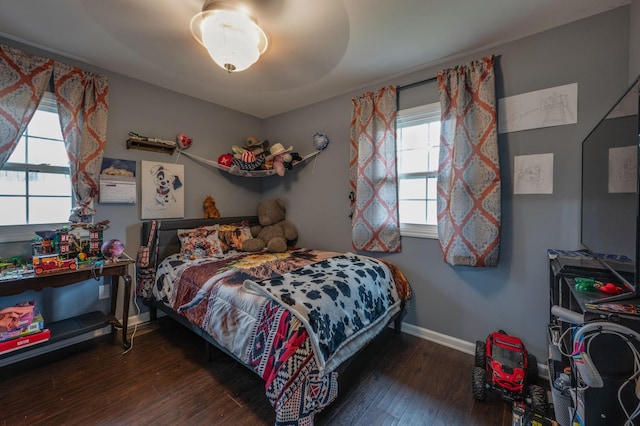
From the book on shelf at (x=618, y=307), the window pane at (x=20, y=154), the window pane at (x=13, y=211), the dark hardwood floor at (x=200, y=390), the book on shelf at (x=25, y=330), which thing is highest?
the window pane at (x=20, y=154)

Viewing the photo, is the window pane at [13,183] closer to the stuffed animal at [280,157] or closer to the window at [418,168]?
the stuffed animal at [280,157]

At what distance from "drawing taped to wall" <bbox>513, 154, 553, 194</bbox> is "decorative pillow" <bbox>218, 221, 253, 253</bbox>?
2732mm

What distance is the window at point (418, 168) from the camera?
238 centimetres

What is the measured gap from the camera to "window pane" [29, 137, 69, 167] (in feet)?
6.93

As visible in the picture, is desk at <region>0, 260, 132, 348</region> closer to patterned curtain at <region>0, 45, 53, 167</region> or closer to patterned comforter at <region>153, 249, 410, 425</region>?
patterned comforter at <region>153, 249, 410, 425</region>

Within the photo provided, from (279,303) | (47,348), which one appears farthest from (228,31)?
(47,348)

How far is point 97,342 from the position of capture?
2295 mm

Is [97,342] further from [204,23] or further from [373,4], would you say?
[373,4]

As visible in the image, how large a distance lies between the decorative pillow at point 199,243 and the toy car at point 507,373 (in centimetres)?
245

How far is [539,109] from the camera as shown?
6.12ft

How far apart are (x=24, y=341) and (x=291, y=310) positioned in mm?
1896

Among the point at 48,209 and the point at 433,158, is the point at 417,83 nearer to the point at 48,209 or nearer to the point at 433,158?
the point at 433,158

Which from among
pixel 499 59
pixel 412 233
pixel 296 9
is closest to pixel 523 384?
pixel 412 233

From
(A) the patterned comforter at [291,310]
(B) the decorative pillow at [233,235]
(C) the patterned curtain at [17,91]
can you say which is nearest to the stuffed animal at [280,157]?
(B) the decorative pillow at [233,235]
